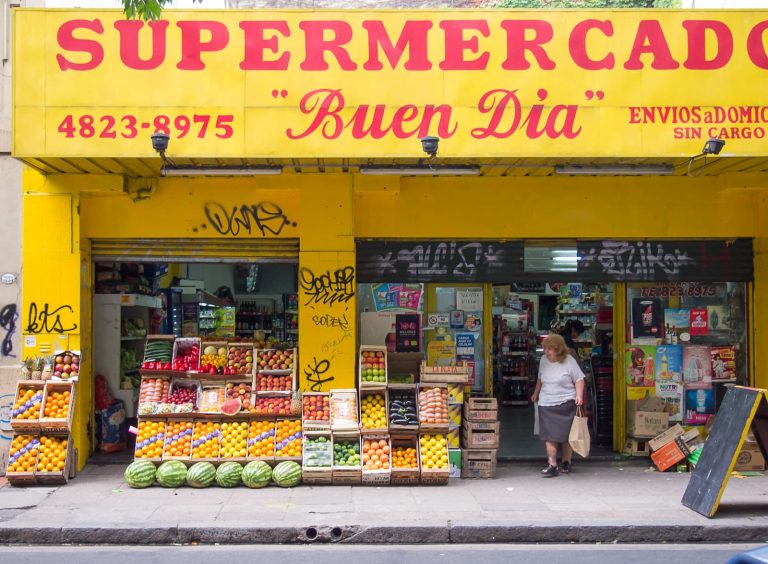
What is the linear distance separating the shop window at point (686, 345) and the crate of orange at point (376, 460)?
11.9ft

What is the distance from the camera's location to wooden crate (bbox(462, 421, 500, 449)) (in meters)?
10.0

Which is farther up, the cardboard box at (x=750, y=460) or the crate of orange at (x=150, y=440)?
the crate of orange at (x=150, y=440)

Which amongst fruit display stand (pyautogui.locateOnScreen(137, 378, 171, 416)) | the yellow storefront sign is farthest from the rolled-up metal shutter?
the yellow storefront sign

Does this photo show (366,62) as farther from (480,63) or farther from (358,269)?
(358,269)

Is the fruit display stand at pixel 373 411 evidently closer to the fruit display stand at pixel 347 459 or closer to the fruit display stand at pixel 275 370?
the fruit display stand at pixel 347 459

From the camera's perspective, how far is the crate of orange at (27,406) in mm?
9391

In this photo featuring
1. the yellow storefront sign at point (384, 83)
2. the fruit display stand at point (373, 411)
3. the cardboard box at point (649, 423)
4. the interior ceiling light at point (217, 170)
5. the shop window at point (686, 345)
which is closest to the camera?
the yellow storefront sign at point (384, 83)

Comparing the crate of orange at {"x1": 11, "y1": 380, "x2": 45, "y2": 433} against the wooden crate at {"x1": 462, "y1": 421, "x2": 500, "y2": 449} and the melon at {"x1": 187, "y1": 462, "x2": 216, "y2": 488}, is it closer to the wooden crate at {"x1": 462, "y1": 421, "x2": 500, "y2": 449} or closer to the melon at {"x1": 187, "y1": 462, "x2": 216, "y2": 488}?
the melon at {"x1": 187, "y1": 462, "x2": 216, "y2": 488}

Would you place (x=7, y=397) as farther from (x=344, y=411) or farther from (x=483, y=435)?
(x=483, y=435)

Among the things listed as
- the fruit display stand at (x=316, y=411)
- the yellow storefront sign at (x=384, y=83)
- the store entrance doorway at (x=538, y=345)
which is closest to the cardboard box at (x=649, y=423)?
the store entrance doorway at (x=538, y=345)

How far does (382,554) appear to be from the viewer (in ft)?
24.1

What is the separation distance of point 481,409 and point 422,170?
116 inches

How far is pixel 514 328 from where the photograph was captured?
12.6m

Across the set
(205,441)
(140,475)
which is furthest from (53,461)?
(205,441)
